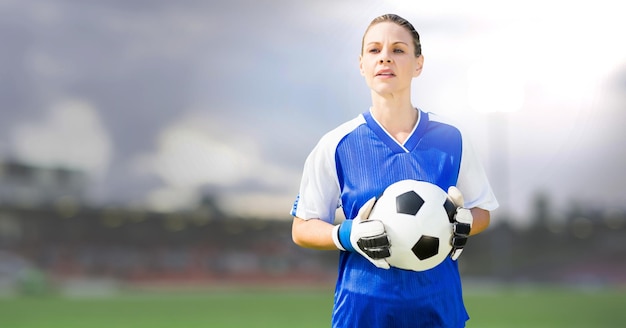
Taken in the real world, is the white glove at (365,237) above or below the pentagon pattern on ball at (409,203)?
below

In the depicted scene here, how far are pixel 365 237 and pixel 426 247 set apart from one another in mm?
257

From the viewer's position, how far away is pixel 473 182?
9.87 feet

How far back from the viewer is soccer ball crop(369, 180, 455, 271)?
8.75 feet

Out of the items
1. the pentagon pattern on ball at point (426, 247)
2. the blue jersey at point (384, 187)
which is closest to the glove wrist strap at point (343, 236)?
the blue jersey at point (384, 187)

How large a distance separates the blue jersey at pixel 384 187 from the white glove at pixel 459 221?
12 centimetres

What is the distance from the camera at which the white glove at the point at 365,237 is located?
2.59m

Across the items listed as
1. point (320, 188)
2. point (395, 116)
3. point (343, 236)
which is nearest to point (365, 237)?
point (343, 236)

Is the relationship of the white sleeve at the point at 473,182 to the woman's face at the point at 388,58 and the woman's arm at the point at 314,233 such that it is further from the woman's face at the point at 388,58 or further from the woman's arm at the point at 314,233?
the woman's arm at the point at 314,233

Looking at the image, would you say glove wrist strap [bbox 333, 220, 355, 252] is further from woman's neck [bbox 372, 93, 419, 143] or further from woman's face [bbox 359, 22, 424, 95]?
woman's face [bbox 359, 22, 424, 95]

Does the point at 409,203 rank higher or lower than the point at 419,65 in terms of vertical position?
lower

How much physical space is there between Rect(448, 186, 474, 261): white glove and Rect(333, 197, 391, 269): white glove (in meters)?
0.29

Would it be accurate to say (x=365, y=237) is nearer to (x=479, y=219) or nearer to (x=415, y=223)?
(x=415, y=223)

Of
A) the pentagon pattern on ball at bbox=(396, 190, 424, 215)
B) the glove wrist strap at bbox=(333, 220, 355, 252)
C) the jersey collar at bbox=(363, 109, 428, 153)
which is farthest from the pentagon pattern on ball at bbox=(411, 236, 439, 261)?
the jersey collar at bbox=(363, 109, 428, 153)

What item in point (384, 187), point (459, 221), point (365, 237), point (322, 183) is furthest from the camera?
point (322, 183)
